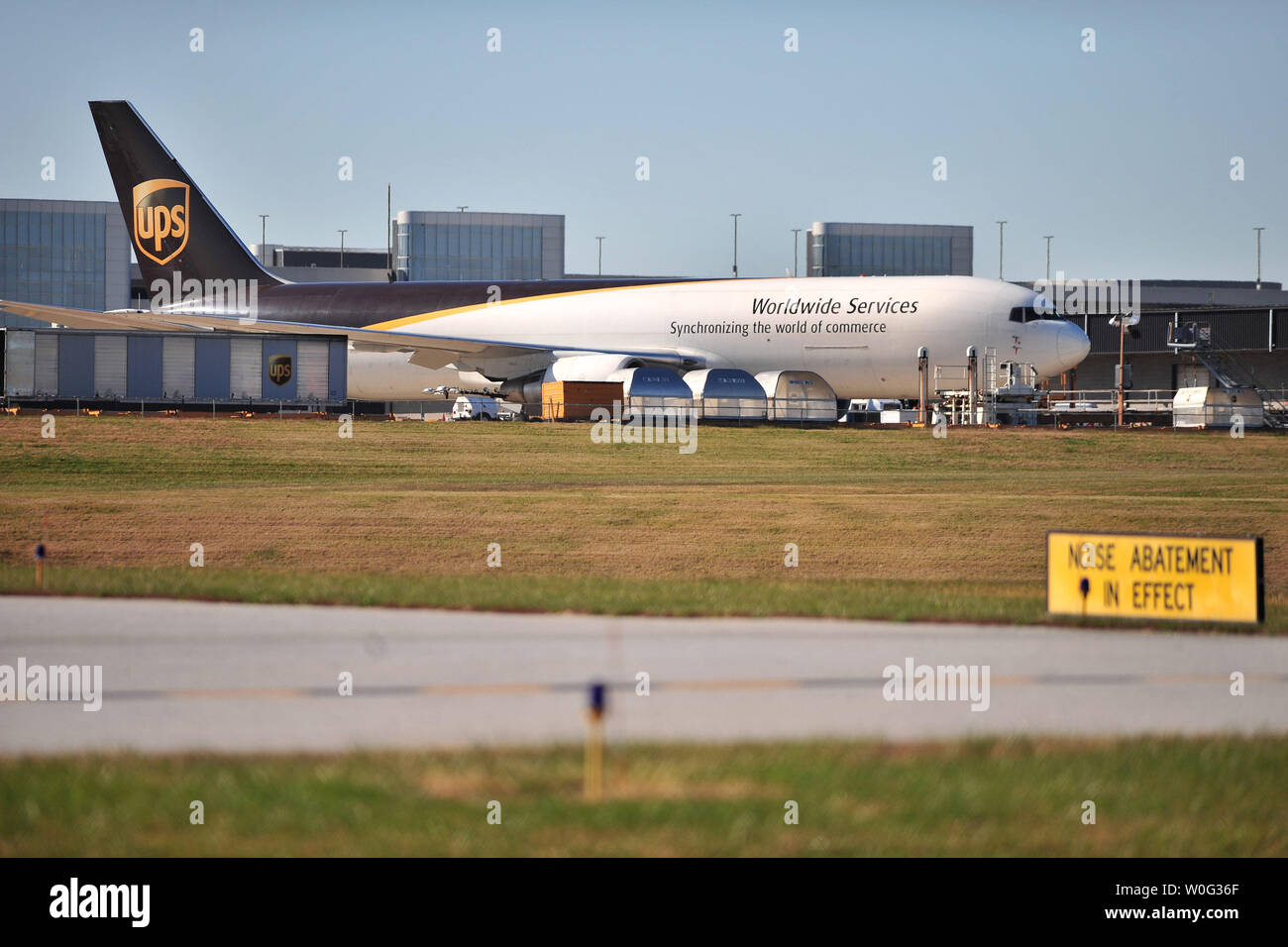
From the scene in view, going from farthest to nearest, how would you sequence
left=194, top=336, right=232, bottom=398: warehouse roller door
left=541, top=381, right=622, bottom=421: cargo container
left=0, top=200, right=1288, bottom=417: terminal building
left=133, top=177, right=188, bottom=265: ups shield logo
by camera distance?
left=0, top=200, right=1288, bottom=417: terminal building, left=133, top=177, right=188, bottom=265: ups shield logo, left=541, top=381, right=622, bottom=421: cargo container, left=194, top=336, right=232, bottom=398: warehouse roller door

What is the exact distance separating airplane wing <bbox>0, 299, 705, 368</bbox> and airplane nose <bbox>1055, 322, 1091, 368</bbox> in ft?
42.2

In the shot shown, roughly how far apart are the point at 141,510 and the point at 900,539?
14.6 metres

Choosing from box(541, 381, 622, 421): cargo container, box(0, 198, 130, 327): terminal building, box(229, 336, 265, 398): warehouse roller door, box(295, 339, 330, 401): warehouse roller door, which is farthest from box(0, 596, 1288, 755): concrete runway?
box(0, 198, 130, 327): terminal building

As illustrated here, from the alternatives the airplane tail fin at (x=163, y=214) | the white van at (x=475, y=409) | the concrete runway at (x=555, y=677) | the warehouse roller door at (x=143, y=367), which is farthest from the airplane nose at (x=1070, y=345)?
the concrete runway at (x=555, y=677)

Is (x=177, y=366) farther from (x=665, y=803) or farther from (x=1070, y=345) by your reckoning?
(x=665, y=803)

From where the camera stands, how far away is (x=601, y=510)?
2881 centimetres

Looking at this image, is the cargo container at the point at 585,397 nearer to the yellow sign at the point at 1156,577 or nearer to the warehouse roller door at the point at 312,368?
the warehouse roller door at the point at 312,368

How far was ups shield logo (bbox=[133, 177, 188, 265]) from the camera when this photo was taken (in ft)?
184

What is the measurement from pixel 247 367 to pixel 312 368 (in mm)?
2066

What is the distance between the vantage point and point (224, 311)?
184 feet

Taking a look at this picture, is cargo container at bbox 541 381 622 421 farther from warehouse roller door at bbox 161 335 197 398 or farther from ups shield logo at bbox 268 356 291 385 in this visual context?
warehouse roller door at bbox 161 335 197 398

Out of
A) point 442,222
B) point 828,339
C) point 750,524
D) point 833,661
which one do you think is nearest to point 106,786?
point 833,661
